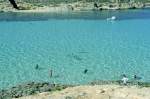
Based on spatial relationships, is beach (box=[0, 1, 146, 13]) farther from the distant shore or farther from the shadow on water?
the shadow on water

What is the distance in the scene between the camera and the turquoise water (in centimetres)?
3656

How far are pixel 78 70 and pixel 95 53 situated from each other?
9339 millimetres

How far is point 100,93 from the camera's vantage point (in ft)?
78.5

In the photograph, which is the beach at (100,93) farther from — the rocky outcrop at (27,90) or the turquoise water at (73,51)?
the turquoise water at (73,51)

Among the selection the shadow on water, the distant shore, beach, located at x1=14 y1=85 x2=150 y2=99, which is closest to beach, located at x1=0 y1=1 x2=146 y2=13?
the distant shore

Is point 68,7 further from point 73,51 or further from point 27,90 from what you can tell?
point 27,90

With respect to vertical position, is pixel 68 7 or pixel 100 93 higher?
pixel 100 93

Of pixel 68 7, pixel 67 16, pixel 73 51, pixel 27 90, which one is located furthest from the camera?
pixel 68 7

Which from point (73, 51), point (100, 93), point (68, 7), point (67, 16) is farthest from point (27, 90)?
point (68, 7)

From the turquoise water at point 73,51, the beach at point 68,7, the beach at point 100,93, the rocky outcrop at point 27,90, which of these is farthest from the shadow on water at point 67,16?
the beach at point 100,93

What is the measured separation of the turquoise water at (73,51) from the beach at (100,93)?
26.9ft

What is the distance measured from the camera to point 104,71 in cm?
3756

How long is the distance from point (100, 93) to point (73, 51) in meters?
25.2

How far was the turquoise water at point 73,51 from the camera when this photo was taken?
120 feet
